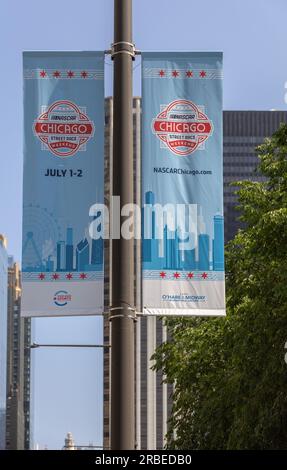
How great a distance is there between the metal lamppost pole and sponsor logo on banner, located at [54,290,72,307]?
1.85 ft

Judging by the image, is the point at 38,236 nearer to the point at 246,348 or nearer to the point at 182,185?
the point at 182,185

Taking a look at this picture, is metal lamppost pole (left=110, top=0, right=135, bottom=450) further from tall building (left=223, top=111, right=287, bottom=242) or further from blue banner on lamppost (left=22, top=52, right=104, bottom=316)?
tall building (left=223, top=111, right=287, bottom=242)

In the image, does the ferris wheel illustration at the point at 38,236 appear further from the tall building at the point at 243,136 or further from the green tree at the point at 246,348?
the tall building at the point at 243,136

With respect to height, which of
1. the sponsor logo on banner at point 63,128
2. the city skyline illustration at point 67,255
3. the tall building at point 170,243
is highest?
the tall building at point 170,243

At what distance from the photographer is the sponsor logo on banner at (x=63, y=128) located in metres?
12.2

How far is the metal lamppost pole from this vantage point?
11.3m

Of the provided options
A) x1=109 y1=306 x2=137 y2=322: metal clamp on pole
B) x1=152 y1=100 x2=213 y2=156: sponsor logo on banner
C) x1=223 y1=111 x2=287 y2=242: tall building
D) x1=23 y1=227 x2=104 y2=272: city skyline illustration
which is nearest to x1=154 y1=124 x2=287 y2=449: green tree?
x1=152 y1=100 x2=213 y2=156: sponsor logo on banner

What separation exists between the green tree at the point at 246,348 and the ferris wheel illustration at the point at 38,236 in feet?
41.1

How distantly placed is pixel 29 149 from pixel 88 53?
1281mm

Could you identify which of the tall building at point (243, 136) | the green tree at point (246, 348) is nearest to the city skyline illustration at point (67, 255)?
the green tree at point (246, 348)
